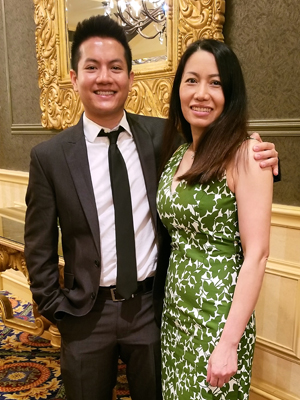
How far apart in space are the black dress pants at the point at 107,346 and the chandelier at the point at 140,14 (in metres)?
1.55

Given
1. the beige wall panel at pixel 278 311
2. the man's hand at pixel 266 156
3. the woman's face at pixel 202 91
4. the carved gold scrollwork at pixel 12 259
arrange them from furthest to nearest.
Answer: the carved gold scrollwork at pixel 12 259
the beige wall panel at pixel 278 311
the woman's face at pixel 202 91
the man's hand at pixel 266 156

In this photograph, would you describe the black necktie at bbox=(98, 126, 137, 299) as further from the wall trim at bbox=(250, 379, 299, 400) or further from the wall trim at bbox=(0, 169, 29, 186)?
the wall trim at bbox=(0, 169, 29, 186)

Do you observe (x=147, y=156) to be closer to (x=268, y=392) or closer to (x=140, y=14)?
(x=140, y=14)

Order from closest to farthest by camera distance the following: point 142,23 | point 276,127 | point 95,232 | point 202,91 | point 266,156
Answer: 1. point 266,156
2. point 202,91
3. point 95,232
4. point 276,127
5. point 142,23

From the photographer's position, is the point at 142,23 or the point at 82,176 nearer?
the point at 82,176

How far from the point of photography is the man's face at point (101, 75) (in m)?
1.38

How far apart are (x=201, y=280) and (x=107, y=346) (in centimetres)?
47

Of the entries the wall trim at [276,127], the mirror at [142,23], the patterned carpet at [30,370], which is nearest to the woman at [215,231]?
the wall trim at [276,127]

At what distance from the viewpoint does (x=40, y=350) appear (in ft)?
9.28

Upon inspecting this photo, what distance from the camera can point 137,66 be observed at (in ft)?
7.81

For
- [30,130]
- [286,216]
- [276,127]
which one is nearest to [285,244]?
[286,216]

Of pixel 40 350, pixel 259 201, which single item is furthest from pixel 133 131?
pixel 40 350

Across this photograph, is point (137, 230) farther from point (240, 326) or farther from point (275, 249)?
point (275, 249)

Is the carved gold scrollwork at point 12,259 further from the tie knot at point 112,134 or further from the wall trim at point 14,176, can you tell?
the tie knot at point 112,134
